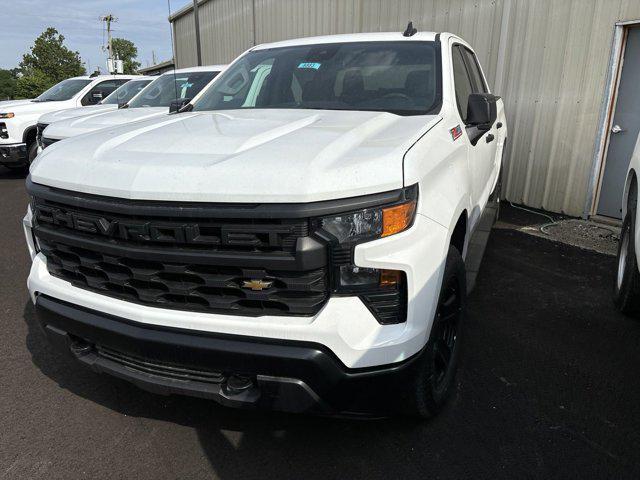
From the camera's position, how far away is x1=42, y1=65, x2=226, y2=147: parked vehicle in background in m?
5.53

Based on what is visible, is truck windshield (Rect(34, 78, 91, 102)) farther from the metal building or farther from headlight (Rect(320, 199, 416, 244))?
headlight (Rect(320, 199, 416, 244))

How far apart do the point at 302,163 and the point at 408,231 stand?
1.55 feet

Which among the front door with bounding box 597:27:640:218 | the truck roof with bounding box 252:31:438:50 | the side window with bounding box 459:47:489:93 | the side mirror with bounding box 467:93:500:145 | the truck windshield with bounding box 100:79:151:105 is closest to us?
the side mirror with bounding box 467:93:500:145

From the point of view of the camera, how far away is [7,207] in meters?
7.14

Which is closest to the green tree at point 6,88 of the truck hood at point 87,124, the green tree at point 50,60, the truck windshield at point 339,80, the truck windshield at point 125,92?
the green tree at point 50,60

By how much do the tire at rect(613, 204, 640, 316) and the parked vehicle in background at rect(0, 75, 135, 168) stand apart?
858cm

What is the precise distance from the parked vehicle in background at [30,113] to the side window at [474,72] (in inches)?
278

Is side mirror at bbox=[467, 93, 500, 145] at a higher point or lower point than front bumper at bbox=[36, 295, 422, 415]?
higher

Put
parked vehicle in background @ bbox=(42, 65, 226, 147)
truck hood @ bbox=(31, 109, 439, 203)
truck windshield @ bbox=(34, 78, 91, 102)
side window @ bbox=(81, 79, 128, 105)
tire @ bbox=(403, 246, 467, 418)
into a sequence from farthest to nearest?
truck windshield @ bbox=(34, 78, 91, 102) < side window @ bbox=(81, 79, 128, 105) < parked vehicle in background @ bbox=(42, 65, 226, 147) < tire @ bbox=(403, 246, 467, 418) < truck hood @ bbox=(31, 109, 439, 203)

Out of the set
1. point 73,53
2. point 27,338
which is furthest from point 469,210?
point 73,53

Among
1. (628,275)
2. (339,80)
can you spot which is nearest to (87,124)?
(339,80)

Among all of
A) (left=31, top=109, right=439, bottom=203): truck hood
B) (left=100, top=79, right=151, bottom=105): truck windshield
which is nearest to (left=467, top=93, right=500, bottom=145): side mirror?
(left=31, top=109, right=439, bottom=203): truck hood

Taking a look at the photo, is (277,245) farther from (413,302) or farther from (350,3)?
(350,3)

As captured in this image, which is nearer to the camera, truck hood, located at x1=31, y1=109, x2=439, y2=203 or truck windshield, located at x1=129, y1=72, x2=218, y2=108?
truck hood, located at x1=31, y1=109, x2=439, y2=203
